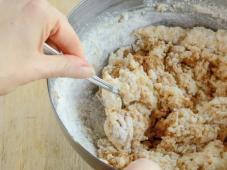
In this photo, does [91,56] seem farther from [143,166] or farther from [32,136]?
[143,166]

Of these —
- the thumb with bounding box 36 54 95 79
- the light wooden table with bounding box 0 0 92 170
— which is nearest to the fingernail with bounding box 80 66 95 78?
the thumb with bounding box 36 54 95 79

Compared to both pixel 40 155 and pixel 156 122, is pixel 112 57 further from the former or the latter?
pixel 40 155

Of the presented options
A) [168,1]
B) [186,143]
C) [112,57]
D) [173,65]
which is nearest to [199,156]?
[186,143]

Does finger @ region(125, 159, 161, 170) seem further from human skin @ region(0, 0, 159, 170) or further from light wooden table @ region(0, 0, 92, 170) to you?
light wooden table @ region(0, 0, 92, 170)

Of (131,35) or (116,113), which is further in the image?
(131,35)

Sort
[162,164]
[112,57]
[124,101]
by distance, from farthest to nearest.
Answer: [112,57], [124,101], [162,164]

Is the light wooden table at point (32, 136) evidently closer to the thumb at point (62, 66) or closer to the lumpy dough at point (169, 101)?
the lumpy dough at point (169, 101)
